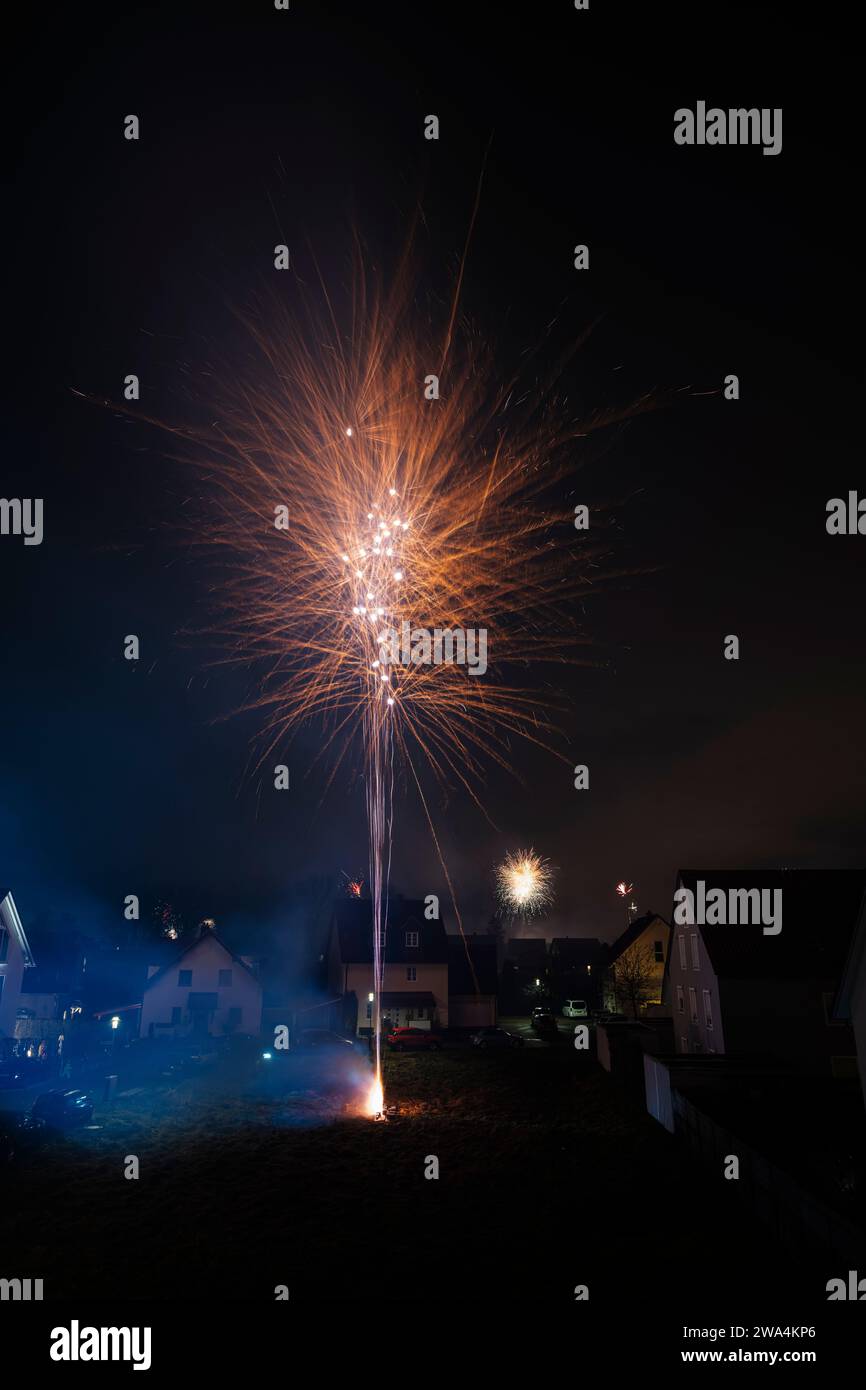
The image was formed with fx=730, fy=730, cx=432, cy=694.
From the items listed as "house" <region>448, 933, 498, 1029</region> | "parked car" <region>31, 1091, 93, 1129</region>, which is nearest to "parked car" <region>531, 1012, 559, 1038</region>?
"house" <region>448, 933, 498, 1029</region>

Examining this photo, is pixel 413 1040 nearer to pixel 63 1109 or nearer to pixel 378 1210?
pixel 63 1109

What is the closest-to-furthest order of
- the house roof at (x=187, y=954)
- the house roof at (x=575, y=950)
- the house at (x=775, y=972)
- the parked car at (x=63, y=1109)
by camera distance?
the parked car at (x=63, y=1109)
the house at (x=775, y=972)
the house roof at (x=187, y=954)
the house roof at (x=575, y=950)

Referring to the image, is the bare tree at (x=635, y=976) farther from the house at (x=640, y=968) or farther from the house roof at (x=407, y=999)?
the house roof at (x=407, y=999)

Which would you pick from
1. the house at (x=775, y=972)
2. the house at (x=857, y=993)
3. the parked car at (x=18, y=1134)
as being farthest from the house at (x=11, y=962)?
the house at (x=857, y=993)

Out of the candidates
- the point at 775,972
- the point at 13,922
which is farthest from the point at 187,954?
the point at 775,972
